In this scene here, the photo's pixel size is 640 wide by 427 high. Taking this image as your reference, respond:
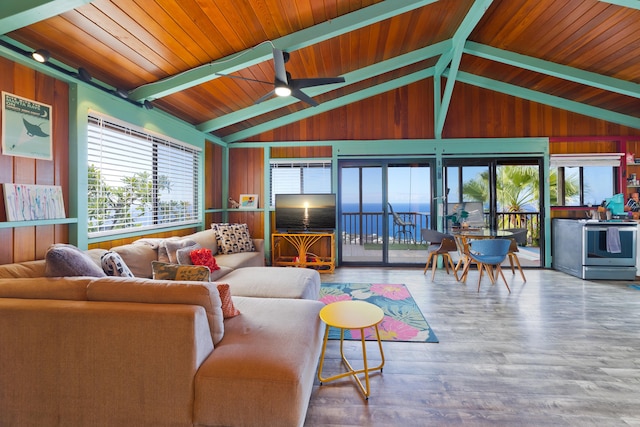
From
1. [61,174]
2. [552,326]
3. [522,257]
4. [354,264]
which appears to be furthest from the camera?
[522,257]

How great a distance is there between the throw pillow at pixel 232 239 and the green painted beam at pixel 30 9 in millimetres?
2933

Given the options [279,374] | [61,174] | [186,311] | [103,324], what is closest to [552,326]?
[279,374]

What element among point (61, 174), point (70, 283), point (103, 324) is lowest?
point (103, 324)

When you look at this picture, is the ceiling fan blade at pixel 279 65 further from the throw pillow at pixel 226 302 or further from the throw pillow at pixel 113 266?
the throw pillow at pixel 113 266

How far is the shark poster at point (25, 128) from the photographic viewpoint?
211 centimetres

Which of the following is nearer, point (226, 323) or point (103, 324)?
point (103, 324)

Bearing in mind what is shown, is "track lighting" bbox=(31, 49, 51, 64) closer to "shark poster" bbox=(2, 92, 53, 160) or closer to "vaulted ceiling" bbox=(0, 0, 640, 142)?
"vaulted ceiling" bbox=(0, 0, 640, 142)

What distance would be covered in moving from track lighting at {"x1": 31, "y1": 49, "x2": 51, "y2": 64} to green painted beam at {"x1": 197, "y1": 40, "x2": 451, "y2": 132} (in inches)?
101

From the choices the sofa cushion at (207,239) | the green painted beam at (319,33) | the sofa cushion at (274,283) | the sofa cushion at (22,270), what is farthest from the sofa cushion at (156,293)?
the sofa cushion at (207,239)

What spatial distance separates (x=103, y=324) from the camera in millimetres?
1354

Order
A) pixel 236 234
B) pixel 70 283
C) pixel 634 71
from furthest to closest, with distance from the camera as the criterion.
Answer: pixel 236 234 → pixel 634 71 → pixel 70 283

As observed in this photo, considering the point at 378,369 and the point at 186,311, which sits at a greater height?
the point at 186,311

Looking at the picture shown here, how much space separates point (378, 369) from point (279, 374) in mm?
1073

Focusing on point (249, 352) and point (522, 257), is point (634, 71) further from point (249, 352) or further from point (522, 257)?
point (249, 352)
